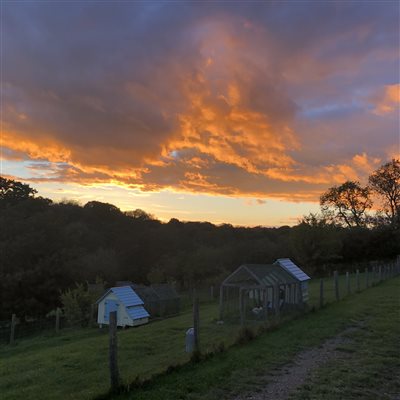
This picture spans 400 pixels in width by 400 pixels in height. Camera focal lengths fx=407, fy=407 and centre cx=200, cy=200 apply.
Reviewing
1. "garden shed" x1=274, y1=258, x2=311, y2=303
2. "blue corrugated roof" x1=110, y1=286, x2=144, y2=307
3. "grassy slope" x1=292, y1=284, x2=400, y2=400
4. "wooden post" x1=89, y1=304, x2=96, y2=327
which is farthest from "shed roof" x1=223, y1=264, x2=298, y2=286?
"wooden post" x1=89, y1=304, x2=96, y2=327

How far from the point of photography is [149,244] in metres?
71.6

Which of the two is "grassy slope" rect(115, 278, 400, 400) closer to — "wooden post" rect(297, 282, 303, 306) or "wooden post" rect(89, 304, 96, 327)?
"wooden post" rect(297, 282, 303, 306)

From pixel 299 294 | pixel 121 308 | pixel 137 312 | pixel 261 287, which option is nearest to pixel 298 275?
pixel 299 294

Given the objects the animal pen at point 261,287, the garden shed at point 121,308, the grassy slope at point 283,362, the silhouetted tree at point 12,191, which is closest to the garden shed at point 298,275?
the animal pen at point 261,287

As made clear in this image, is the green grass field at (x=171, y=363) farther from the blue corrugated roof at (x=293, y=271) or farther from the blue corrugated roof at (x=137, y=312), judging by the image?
the blue corrugated roof at (x=137, y=312)

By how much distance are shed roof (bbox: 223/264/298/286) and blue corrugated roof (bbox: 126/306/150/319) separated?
8629 mm

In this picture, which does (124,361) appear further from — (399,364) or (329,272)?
(329,272)

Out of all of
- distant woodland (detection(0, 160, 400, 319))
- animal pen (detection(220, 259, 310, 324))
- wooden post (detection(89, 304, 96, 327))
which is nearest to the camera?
animal pen (detection(220, 259, 310, 324))

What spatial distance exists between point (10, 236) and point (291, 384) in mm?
36965

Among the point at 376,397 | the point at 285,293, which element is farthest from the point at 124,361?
the point at 285,293

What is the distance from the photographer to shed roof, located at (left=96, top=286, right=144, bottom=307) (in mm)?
27688

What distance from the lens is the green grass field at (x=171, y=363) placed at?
8102mm

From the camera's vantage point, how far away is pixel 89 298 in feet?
101

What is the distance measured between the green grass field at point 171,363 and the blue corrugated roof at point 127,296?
378 inches
